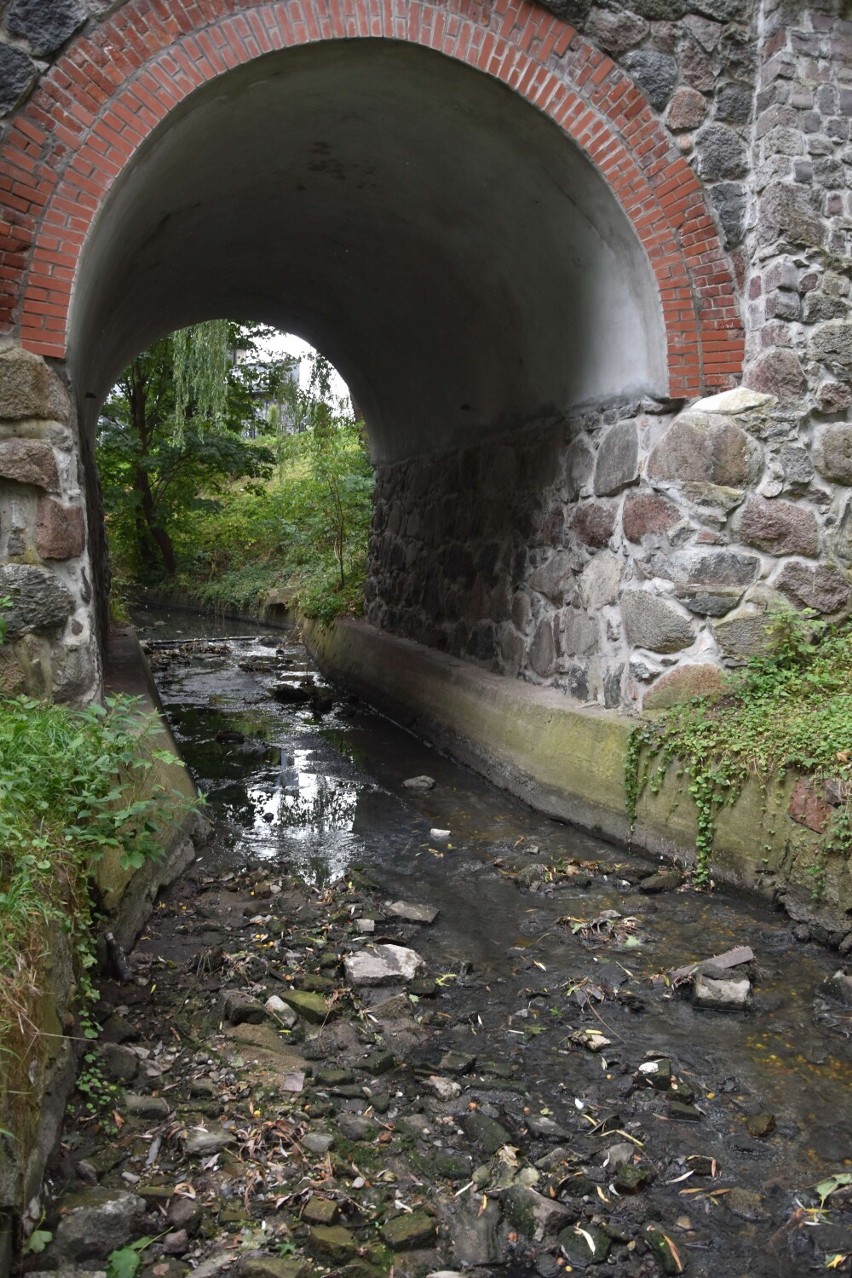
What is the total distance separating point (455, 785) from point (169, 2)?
18.0 ft

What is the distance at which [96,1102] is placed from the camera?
3.13 m

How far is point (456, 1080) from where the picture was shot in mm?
3551

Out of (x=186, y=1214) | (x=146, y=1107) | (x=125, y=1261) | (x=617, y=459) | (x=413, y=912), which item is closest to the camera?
(x=125, y=1261)

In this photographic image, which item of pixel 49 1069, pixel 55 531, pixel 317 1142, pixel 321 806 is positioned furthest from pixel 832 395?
pixel 49 1069

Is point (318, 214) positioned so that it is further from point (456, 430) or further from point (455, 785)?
point (455, 785)

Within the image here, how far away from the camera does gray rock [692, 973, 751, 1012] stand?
4125mm

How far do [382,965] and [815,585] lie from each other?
351cm

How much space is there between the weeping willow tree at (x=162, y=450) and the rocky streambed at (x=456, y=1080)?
14910 mm

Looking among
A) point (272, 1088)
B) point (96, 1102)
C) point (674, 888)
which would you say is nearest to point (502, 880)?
point (674, 888)

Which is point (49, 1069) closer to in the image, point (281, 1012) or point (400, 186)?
point (281, 1012)

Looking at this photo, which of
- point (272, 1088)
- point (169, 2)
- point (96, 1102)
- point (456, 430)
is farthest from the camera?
point (456, 430)

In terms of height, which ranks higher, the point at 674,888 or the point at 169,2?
the point at 169,2

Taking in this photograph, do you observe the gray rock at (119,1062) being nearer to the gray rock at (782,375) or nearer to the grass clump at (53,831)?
the grass clump at (53,831)

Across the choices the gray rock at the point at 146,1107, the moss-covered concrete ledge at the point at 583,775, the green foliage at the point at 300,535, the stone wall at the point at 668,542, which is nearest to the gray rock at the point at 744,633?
the stone wall at the point at 668,542
